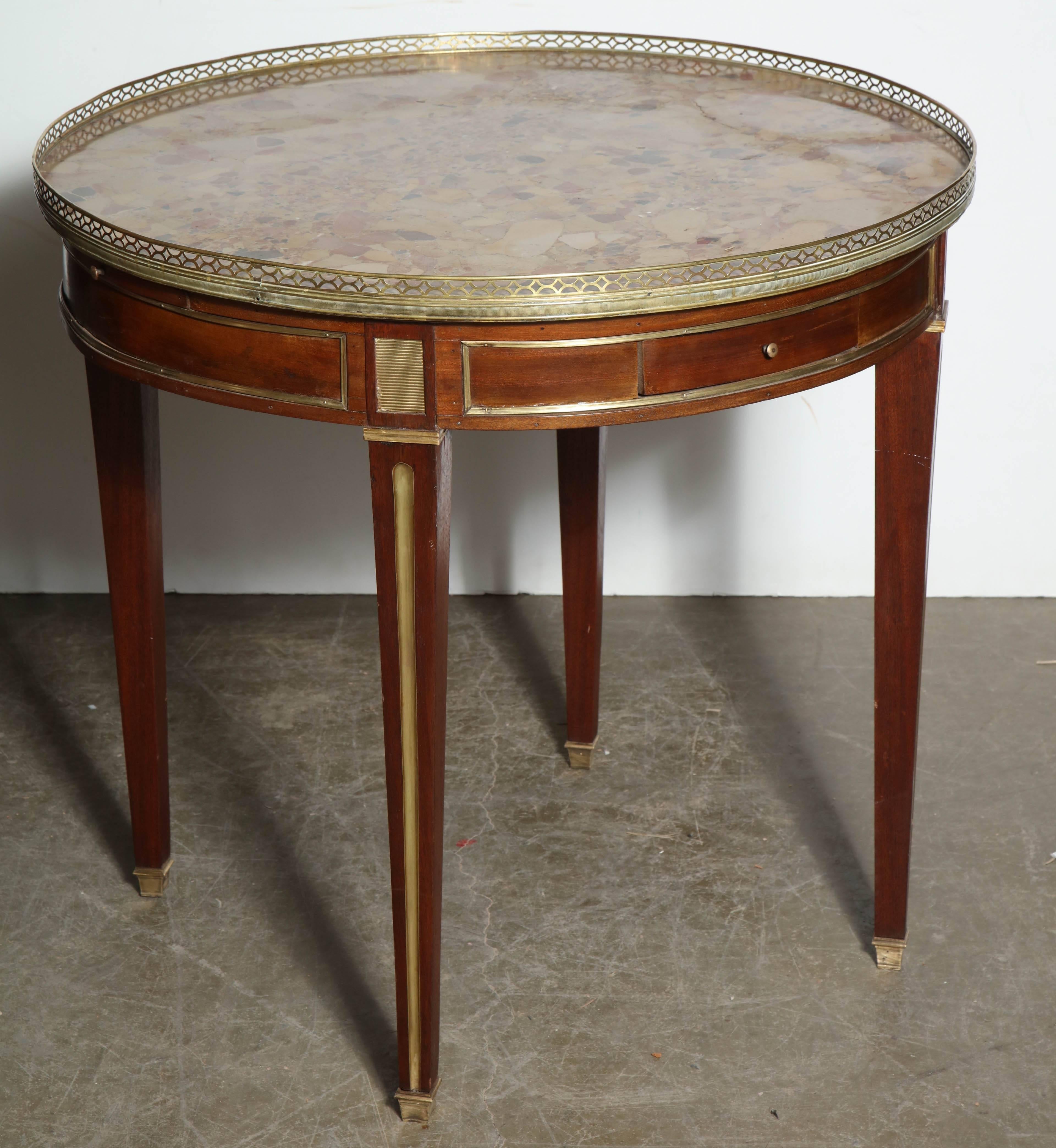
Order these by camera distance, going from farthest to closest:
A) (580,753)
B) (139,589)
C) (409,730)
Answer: (580,753)
(139,589)
(409,730)

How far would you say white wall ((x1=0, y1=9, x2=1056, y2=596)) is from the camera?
3.10m

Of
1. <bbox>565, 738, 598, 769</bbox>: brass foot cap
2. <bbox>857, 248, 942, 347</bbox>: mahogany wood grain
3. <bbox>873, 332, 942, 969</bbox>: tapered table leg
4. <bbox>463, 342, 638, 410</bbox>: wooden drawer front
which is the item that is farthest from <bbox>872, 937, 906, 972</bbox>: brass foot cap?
<bbox>463, 342, 638, 410</bbox>: wooden drawer front

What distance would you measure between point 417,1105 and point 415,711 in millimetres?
617

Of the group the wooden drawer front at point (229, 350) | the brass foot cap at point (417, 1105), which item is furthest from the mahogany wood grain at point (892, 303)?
the brass foot cap at point (417, 1105)

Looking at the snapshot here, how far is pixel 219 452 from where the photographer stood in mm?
3482

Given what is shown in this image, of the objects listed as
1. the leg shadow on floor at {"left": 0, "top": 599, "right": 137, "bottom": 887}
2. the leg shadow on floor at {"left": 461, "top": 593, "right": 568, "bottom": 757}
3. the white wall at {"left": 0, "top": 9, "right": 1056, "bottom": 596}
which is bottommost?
the leg shadow on floor at {"left": 461, "top": 593, "right": 568, "bottom": 757}

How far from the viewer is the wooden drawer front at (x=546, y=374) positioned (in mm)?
1630

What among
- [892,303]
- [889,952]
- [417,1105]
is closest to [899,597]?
[892,303]

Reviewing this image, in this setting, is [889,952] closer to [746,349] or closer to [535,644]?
[746,349]

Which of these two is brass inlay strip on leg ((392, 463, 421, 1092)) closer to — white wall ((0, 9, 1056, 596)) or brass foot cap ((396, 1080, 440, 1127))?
brass foot cap ((396, 1080, 440, 1127))

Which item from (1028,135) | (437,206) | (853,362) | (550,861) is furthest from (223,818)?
(1028,135)

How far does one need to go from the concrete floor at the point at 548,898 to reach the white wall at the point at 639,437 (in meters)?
0.17

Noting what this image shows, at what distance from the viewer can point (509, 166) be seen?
206 centimetres

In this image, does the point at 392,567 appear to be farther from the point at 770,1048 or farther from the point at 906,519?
the point at 770,1048
